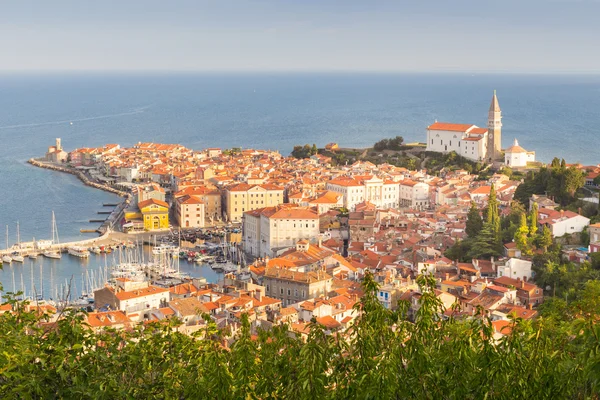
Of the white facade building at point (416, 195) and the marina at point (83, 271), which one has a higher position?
the white facade building at point (416, 195)

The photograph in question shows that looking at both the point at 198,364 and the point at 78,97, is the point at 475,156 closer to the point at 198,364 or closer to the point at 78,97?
the point at 198,364

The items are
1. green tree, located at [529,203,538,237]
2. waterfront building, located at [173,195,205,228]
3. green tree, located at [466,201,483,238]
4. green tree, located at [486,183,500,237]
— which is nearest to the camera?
green tree, located at [529,203,538,237]

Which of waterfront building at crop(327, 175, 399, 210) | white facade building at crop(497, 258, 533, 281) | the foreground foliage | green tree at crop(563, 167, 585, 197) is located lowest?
waterfront building at crop(327, 175, 399, 210)

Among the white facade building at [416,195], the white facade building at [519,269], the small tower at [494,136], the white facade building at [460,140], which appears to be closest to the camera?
the white facade building at [519,269]

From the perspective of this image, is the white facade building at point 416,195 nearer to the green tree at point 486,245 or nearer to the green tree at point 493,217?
the green tree at point 493,217

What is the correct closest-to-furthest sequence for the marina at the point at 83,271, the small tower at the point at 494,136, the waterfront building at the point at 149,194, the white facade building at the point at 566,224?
the white facade building at the point at 566,224 < the marina at the point at 83,271 < the waterfront building at the point at 149,194 < the small tower at the point at 494,136

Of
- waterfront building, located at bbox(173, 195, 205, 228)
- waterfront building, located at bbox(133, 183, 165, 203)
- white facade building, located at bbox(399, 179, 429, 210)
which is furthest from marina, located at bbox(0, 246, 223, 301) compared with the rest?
white facade building, located at bbox(399, 179, 429, 210)

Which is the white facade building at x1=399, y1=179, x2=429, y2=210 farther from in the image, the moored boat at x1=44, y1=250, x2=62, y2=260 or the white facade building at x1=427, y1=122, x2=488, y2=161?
the moored boat at x1=44, y1=250, x2=62, y2=260

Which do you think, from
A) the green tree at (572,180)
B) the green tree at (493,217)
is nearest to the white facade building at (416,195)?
the green tree at (572,180)
